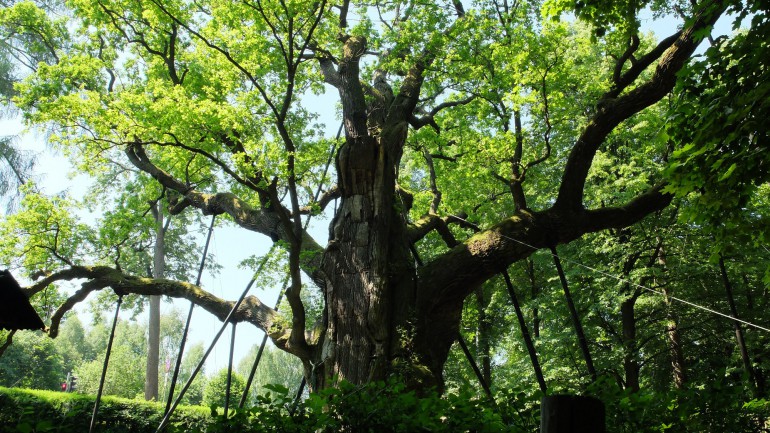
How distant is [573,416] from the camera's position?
1798 millimetres

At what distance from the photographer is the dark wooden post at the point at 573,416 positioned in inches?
70.6

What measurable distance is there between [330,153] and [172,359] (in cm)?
4623

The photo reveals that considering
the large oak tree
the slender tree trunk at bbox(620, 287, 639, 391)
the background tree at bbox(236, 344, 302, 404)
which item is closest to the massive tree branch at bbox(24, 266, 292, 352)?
the large oak tree

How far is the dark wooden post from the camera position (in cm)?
179

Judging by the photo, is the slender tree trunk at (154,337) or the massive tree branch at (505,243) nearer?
the massive tree branch at (505,243)

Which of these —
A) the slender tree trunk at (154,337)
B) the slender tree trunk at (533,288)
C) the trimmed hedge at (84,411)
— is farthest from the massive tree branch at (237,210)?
the slender tree trunk at (154,337)

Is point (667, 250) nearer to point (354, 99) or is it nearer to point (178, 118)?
point (354, 99)

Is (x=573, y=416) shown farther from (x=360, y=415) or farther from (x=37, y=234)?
(x=37, y=234)

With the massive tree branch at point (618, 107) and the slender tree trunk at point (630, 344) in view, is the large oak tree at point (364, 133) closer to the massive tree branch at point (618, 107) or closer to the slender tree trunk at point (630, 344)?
the massive tree branch at point (618, 107)

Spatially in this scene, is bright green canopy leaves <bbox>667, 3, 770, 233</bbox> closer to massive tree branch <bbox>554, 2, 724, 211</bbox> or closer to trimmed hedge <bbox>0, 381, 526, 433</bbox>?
massive tree branch <bbox>554, 2, 724, 211</bbox>

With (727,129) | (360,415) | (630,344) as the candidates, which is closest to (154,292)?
(360,415)

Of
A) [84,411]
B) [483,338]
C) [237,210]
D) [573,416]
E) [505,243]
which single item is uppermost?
[237,210]

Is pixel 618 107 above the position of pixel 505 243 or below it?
above

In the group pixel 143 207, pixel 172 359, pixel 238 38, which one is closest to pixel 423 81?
pixel 238 38
